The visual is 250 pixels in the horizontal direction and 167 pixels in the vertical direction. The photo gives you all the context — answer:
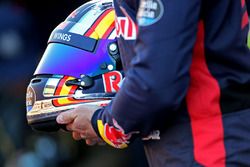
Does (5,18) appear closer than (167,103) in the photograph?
No

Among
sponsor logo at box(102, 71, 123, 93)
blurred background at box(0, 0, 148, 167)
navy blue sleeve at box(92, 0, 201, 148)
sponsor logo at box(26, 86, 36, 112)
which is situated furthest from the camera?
blurred background at box(0, 0, 148, 167)

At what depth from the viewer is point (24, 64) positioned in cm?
537

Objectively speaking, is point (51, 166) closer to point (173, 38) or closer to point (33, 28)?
point (33, 28)

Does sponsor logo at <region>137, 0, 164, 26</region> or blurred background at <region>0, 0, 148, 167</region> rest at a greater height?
sponsor logo at <region>137, 0, 164, 26</region>

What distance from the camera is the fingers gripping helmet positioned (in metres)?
2.48

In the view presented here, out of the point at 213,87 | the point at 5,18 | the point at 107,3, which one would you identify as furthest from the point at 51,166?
the point at 213,87

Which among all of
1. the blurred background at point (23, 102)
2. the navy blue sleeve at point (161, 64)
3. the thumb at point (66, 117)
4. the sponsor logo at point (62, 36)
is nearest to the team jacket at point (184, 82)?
the navy blue sleeve at point (161, 64)

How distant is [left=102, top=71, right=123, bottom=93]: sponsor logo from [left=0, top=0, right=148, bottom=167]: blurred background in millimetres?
2813

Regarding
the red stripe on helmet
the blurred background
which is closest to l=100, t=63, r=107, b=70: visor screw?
the red stripe on helmet

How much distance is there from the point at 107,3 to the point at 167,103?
785 mm

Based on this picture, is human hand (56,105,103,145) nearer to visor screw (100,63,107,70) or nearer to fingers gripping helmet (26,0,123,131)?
fingers gripping helmet (26,0,123,131)

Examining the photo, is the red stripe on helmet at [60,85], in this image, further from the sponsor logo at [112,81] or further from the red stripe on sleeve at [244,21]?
the red stripe on sleeve at [244,21]

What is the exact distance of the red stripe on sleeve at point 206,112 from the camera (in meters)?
2.11

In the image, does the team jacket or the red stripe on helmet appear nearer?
the team jacket
